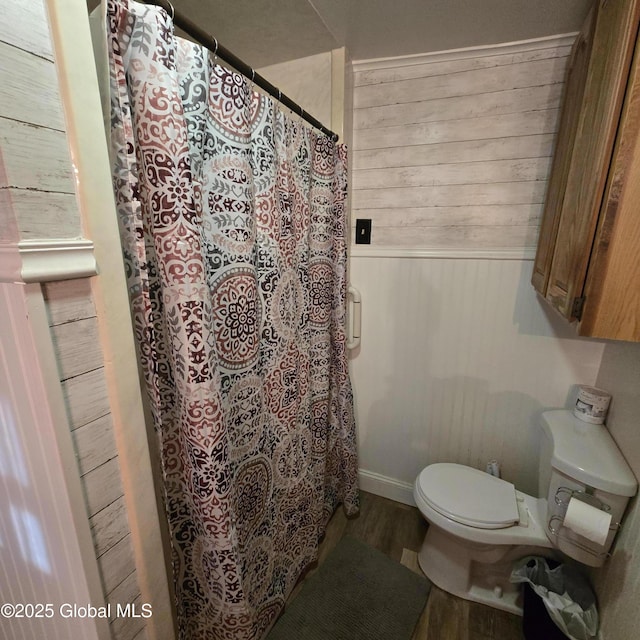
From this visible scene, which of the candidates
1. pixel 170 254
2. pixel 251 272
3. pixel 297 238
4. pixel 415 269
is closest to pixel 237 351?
pixel 251 272

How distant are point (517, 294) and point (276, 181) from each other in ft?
3.87

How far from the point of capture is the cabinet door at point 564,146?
102cm

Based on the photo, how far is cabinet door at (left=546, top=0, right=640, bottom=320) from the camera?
72cm

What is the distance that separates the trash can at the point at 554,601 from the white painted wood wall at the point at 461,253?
41 cm

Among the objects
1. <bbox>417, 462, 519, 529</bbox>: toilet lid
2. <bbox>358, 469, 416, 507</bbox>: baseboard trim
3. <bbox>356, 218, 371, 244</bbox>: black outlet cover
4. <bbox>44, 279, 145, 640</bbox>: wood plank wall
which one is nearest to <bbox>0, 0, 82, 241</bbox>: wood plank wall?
<bbox>44, 279, 145, 640</bbox>: wood plank wall

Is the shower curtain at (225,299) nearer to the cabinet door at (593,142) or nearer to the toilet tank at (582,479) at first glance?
the cabinet door at (593,142)

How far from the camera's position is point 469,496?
1.40 meters

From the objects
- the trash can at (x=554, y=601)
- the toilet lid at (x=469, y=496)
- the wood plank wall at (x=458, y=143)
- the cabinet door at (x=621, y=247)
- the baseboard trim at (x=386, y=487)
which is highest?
the wood plank wall at (x=458, y=143)

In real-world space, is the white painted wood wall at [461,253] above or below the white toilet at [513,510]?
above

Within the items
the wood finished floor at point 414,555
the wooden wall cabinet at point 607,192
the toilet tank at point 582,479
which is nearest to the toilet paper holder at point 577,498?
the toilet tank at point 582,479

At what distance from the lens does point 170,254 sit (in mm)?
725

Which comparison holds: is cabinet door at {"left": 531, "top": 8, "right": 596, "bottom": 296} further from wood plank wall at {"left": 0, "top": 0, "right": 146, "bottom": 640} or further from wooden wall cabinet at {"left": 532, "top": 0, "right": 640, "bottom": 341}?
wood plank wall at {"left": 0, "top": 0, "right": 146, "bottom": 640}

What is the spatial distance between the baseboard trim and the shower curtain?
1.89 ft

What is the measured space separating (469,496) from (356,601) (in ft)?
2.18
